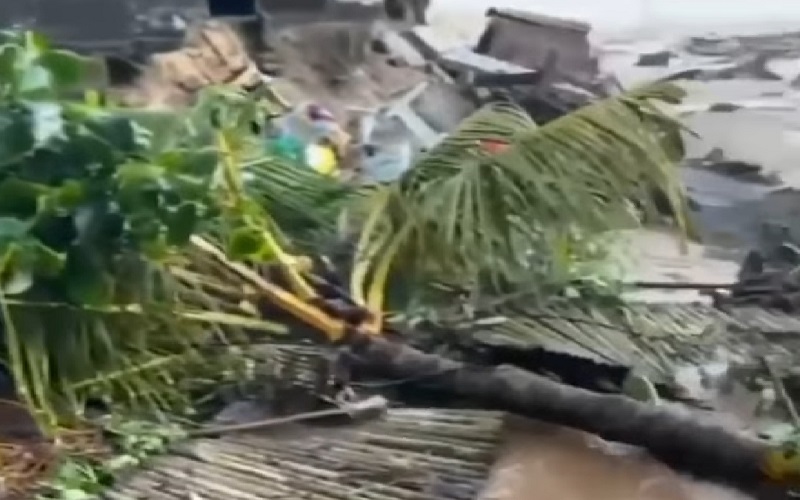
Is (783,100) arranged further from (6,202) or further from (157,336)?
(6,202)

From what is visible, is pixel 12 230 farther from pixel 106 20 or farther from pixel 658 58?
pixel 658 58

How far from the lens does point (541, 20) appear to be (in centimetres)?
164

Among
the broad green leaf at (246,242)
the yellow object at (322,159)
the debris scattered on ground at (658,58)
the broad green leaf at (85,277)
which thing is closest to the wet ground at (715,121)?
the debris scattered on ground at (658,58)

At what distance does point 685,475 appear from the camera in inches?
47.6

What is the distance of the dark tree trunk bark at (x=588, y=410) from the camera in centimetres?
120

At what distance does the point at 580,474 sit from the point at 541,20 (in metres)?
0.60

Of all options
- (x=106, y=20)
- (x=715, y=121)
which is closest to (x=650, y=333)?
(x=715, y=121)

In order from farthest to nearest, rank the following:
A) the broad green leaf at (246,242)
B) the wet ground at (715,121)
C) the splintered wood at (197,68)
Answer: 1. the splintered wood at (197,68)
2. the wet ground at (715,121)
3. the broad green leaf at (246,242)

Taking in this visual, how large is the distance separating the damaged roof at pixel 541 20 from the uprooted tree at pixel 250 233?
0.21m

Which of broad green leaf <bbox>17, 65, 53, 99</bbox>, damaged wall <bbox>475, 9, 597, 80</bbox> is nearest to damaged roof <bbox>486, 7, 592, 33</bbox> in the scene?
damaged wall <bbox>475, 9, 597, 80</bbox>

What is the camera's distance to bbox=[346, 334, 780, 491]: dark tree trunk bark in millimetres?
1196

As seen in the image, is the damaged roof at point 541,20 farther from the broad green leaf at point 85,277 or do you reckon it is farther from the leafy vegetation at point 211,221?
the broad green leaf at point 85,277

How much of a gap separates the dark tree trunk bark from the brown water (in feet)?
0.04

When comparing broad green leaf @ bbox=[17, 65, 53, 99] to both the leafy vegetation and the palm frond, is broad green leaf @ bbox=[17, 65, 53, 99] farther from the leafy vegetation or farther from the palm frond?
the palm frond
